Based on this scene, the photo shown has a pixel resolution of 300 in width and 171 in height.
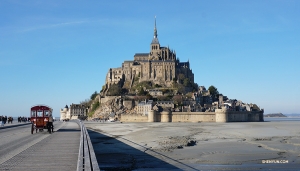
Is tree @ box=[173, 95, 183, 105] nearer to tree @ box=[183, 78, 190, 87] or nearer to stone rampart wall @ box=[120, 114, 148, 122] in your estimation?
tree @ box=[183, 78, 190, 87]

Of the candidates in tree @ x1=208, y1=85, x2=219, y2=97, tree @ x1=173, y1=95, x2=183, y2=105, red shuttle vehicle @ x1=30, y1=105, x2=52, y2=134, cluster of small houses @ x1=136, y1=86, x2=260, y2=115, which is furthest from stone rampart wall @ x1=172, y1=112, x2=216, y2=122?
red shuttle vehicle @ x1=30, y1=105, x2=52, y2=134

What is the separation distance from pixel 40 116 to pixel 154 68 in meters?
A: 87.8

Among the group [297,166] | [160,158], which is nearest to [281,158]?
[297,166]

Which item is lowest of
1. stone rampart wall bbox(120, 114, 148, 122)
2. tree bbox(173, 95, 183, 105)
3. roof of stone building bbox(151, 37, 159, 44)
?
stone rampart wall bbox(120, 114, 148, 122)

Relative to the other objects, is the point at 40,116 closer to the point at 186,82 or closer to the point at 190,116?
the point at 190,116

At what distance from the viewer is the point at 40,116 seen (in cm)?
2828

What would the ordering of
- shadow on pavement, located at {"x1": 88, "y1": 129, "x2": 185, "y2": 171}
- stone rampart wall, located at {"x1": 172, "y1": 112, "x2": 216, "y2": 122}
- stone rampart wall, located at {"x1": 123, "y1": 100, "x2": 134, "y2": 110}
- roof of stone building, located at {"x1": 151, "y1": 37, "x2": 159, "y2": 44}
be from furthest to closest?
1. roof of stone building, located at {"x1": 151, "y1": 37, "x2": 159, "y2": 44}
2. stone rampart wall, located at {"x1": 123, "y1": 100, "x2": 134, "y2": 110}
3. stone rampart wall, located at {"x1": 172, "y1": 112, "x2": 216, "y2": 122}
4. shadow on pavement, located at {"x1": 88, "y1": 129, "x2": 185, "y2": 171}

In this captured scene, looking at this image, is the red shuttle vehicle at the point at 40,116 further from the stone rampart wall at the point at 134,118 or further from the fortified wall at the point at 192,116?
the stone rampart wall at the point at 134,118

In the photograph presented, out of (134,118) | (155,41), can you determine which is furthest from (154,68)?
(134,118)

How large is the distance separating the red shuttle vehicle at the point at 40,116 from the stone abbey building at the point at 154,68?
278 feet

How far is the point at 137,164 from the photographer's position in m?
15.6

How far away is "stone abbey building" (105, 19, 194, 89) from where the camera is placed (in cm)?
11419

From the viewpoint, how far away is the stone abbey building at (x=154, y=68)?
11419 cm

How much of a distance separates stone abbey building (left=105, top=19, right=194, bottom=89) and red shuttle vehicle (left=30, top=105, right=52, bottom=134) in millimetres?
84851
